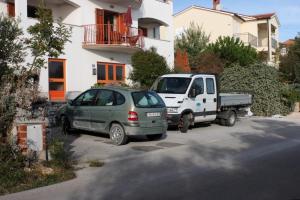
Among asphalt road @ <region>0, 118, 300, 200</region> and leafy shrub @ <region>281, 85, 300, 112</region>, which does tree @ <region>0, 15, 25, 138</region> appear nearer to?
asphalt road @ <region>0, 118, 300, 200</region>

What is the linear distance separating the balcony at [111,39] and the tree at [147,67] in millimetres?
685

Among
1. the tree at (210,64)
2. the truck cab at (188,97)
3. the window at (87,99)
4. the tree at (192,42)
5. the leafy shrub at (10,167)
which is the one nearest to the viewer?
the leafy shrub at (10,167)

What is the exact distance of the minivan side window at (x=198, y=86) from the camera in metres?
18.8

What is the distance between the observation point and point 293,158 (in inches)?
484

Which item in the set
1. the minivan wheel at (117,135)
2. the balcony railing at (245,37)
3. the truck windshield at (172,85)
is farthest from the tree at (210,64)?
the minivan wheel at (117,135)

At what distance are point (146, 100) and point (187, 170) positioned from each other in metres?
4.55

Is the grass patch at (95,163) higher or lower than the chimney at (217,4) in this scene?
lower

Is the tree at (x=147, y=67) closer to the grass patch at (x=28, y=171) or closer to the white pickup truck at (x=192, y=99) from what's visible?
the white pickup truck at (x=192, y=99)

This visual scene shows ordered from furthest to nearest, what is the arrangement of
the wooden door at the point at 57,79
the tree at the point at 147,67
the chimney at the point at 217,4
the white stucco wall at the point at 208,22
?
the chimney at the point at 217,4 < the white stucco wall at the point at 208,22 < the tree at the point at 147,67 < the wooden door at the point at 57,79

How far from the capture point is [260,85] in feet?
91.7

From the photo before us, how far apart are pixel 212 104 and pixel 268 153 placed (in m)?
6.56

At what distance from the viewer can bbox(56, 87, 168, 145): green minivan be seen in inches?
565

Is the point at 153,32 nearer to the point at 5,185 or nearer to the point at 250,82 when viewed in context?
the point at 250,82

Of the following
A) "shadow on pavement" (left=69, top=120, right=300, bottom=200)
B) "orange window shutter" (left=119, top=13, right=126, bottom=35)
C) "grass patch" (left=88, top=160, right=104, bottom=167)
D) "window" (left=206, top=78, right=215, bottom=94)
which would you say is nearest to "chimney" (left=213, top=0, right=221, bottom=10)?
"orange window shutter" (left=119, top=13, right=126, bottom=35)
